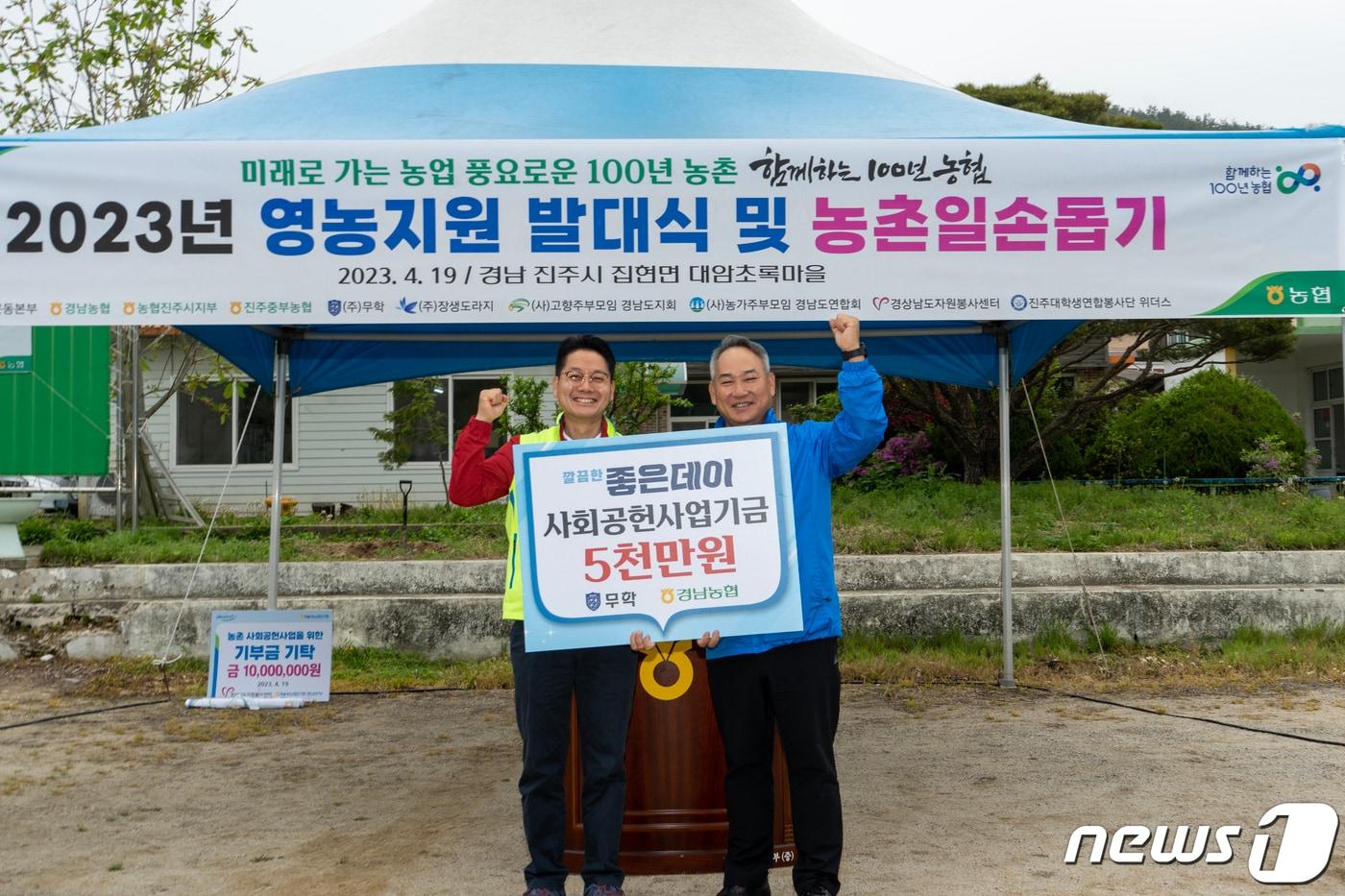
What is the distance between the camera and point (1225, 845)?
384cm

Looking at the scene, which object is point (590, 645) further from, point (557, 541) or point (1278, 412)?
point (1278, 412)

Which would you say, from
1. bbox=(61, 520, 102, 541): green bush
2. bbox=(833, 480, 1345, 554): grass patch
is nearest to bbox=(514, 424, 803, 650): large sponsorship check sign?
bbox=(833, 480, 1345, 554): grass patch

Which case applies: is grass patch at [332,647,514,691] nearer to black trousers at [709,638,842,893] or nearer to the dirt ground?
the dirt ground

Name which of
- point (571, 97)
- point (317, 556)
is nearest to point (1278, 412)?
point (317, 556)

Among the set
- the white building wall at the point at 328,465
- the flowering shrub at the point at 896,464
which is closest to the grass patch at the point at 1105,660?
the flowering shrub at the point at 896,464

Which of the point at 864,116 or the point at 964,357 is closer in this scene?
the point at 864,116

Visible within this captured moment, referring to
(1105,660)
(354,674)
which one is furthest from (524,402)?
(1105,660)

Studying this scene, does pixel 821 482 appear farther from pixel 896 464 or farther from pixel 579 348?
pixel 896 464

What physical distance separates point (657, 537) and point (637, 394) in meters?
9.30

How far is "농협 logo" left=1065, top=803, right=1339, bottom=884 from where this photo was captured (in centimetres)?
360

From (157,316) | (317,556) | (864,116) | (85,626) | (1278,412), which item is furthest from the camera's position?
(1278,412)

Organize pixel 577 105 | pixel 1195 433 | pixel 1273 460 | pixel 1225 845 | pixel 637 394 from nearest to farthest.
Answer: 1. pixel 1225 845
2. pixel 577 105
3. pixel 637 394
4. pixel 1273 460
5. pixel 1195 433

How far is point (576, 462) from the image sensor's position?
318cm

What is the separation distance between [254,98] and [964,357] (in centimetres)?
380
